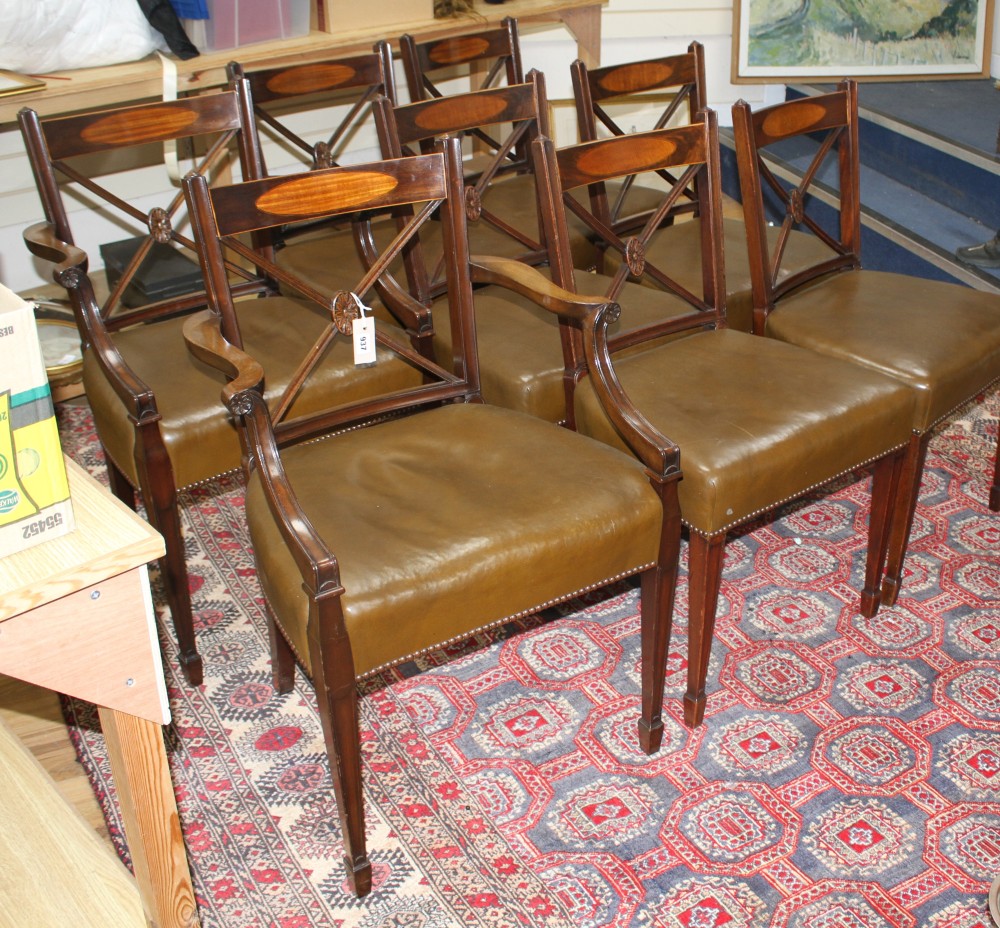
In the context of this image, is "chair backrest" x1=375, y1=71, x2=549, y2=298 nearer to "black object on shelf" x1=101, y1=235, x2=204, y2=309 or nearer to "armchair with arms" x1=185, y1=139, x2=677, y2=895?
"armchair with arms" x1=185, y1=139, x2=677, y2=895

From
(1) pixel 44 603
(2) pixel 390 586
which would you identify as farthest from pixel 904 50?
(1) pixel 44 603

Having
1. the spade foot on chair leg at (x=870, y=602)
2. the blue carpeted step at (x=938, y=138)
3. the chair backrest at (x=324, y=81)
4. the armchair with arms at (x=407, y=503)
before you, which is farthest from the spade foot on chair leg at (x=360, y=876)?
the blue carpeted step at (x=938, y=138)

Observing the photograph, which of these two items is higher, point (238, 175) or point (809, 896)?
point (238, 175)

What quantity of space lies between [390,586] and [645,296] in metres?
1.07

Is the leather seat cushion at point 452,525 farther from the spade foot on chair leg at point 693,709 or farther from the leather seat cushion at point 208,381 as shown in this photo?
the spade foot on chair leg at point 693,709

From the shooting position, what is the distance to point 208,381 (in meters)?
1.92

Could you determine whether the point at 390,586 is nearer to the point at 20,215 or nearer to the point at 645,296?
the point at 645,296

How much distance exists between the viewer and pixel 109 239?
132 inches

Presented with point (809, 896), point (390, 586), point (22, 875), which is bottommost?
point (809, 896)

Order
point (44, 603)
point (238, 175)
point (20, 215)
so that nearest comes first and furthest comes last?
point (44, 603) < point (20, 215) < point (238, 175)

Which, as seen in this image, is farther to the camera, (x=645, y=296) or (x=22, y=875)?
(x=645, y=296)

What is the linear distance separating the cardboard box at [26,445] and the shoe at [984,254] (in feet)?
9.06

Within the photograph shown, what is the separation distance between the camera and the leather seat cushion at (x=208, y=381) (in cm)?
185

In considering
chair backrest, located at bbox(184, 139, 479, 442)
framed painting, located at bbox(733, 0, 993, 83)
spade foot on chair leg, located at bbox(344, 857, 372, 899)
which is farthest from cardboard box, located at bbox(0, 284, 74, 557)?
framed painting, located at bbox(733, 0, 993, 83)
